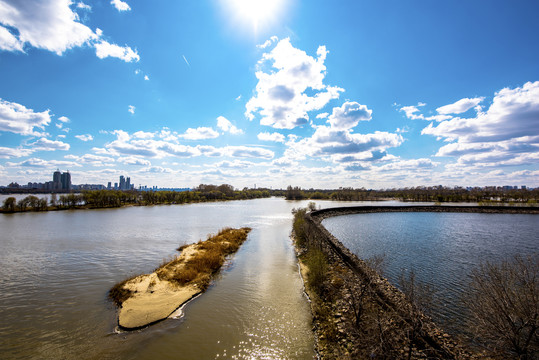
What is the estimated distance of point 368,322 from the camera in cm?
864

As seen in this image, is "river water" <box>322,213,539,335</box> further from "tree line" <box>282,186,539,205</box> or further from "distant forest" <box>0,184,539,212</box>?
"tree line" <box>282,186,539,205</box>

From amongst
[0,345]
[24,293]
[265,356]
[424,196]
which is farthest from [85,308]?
[424,196]

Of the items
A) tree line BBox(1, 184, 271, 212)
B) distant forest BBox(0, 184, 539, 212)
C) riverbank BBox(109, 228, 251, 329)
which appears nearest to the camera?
riverbank BBox(109, 228, 251, 329)

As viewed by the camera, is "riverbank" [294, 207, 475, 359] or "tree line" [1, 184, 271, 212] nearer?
"riverbank" [294, 207, 475, 359]

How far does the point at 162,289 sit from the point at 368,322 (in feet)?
42.3

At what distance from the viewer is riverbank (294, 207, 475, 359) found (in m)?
7.45

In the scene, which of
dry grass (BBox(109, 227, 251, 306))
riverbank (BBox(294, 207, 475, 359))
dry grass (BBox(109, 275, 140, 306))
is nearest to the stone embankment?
riverbank (BBox(294, 207, 475, 359))

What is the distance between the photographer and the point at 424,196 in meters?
146

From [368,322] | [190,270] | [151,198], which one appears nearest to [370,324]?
→ [368,322]

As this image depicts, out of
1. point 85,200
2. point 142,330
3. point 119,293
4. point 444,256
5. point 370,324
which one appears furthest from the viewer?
point 85,200

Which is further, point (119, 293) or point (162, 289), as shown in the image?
point (162, 289)

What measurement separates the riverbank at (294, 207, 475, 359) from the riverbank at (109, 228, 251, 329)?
7.84 metres

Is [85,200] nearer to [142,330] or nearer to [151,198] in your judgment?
[151,198]

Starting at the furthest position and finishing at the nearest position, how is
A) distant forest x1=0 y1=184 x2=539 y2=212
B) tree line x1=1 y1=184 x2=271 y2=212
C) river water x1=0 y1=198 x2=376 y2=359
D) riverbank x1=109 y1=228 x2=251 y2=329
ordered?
distant forest x1=0 y1=184 x2=539 y2=212
tree line x1=1 y1=184 x2=271 y2=212
riverbank x1=109 y1=228 x2=251 y2=329
river water x1=0 y1=198 x2=376 y2=359
